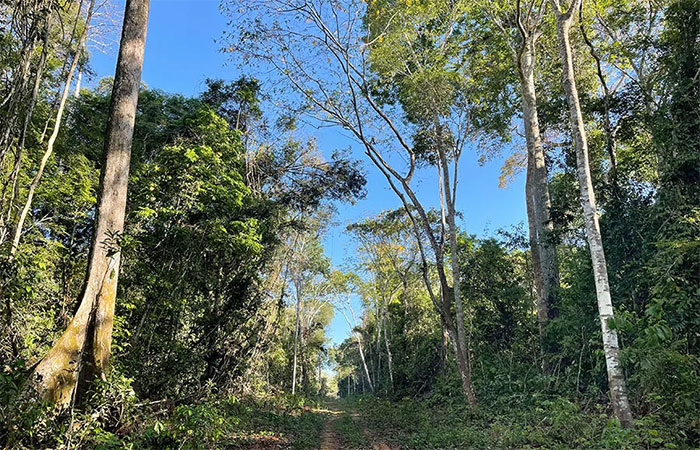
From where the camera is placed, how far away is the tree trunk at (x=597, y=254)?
17.9 ft

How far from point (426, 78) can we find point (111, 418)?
11.2 meters

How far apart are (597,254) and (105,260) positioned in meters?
6.79

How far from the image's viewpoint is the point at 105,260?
176 inches

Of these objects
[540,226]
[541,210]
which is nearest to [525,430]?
[540,226]

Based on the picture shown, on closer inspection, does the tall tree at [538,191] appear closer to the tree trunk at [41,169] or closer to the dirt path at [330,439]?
the dirt path at [330,439]

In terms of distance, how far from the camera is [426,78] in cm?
1188

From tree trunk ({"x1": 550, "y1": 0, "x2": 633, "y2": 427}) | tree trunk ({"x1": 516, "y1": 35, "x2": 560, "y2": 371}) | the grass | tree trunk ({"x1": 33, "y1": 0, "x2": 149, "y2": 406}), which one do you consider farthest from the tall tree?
tree trunk ({"x1": 33, "y1": 0, "x2": 149, "y2": 406})

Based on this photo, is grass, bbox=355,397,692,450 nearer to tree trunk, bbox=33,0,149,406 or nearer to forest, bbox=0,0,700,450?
forest, bbox=0,0,700,450

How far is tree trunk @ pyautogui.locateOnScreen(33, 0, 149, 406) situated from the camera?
391cm

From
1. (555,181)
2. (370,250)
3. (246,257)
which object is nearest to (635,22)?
(555,181)

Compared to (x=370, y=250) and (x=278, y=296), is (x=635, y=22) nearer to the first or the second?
(x=278, y=296)

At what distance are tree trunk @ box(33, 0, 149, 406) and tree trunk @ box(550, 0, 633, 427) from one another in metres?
6.44

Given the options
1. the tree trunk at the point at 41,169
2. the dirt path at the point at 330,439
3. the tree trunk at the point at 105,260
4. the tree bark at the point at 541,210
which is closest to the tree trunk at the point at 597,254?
the tree bark at the point at 541,210

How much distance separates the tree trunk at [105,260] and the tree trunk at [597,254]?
6.44 m
